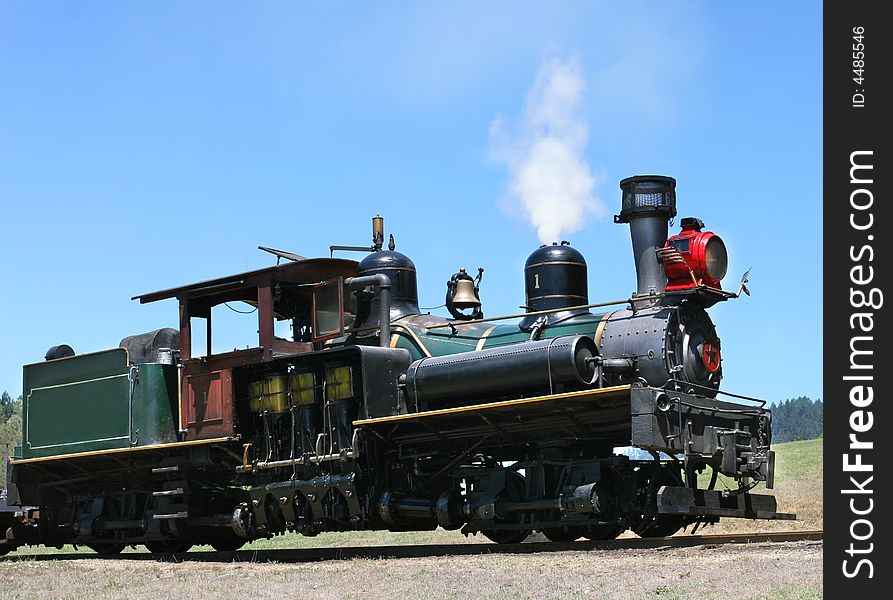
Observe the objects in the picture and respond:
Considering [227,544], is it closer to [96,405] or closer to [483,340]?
[96,405]

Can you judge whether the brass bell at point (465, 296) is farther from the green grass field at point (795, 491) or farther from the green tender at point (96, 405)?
the green tender at point (96, 405)

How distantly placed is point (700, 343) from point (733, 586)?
509 centimetres

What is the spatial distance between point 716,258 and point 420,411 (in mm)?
3999

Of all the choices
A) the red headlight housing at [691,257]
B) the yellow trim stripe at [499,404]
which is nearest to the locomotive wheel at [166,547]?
the yellow trim stripe at [499,404]

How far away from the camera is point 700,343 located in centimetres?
1373

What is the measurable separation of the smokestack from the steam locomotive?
0.02 meters

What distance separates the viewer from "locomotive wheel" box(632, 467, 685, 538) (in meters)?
13.3

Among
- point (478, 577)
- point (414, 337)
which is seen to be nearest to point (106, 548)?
point (414, 337)

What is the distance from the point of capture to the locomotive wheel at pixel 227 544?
1722 cm

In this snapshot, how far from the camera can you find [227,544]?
→ 17.4 metres

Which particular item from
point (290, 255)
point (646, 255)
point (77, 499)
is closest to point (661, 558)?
point (646, 255)

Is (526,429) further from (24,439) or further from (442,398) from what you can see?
(24,439)

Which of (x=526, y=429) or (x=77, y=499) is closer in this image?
(x=526, y=429)
